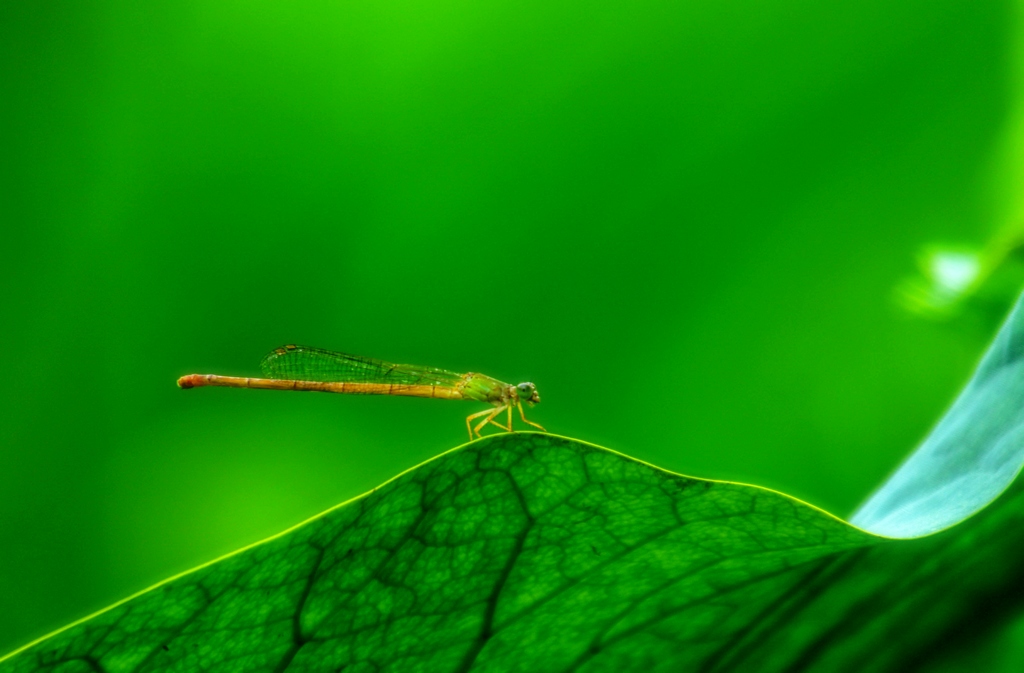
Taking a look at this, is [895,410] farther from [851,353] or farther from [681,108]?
[681,108]

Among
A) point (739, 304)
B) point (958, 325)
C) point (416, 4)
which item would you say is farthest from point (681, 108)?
point (958, 325)

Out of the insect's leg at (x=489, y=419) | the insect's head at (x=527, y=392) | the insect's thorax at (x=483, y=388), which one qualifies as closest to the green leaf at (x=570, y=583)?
the insect's leg at (x=489, y=419)

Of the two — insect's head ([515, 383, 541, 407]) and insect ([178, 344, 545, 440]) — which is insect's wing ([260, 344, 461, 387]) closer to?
insect ([178, 344, 545, 440])

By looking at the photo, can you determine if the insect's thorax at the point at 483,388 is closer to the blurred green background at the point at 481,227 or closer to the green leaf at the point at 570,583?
the blurred green background at the point at 481,227

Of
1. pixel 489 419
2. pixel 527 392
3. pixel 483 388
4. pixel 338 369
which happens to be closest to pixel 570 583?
pixel 489 419

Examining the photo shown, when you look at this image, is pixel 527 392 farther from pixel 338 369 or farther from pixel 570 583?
pixel 570 583

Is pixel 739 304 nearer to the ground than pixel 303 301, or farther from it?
nearer to the ground

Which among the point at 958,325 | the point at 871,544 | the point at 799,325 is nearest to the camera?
the point at 871,544

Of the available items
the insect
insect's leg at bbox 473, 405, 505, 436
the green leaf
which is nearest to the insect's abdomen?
the insect
